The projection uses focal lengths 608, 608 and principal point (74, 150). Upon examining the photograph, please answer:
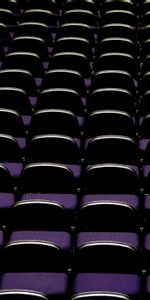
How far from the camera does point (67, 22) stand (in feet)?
19.2

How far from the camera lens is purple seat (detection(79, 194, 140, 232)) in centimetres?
306

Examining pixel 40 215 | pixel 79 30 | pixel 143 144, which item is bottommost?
pixel 40 215

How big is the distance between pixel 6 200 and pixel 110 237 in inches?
29.7

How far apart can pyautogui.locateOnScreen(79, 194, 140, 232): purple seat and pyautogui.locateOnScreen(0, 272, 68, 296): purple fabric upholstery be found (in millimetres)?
314

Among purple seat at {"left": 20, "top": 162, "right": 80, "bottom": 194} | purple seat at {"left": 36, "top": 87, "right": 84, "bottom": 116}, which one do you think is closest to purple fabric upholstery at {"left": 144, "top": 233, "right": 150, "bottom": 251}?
purple seat at {"left": 20, "top": 162, "right": 80, "bottom": 194}

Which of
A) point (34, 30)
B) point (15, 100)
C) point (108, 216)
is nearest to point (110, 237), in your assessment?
point (108, 216)

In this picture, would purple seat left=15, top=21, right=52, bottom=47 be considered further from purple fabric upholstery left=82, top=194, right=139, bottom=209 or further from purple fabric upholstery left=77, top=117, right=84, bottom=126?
purple fabric upholstery left=82, top=194, right=139, bottom=209

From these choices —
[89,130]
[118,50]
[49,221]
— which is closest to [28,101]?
[89,130]

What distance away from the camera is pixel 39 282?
3.08 metres

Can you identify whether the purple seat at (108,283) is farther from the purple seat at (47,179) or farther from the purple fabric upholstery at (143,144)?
the purple fabric upholstery at (143,144)

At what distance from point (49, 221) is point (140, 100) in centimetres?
169

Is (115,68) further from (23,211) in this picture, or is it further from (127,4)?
(23,211)

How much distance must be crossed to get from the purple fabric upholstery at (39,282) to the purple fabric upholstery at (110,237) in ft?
0.87

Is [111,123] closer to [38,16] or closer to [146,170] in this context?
[146,170]
